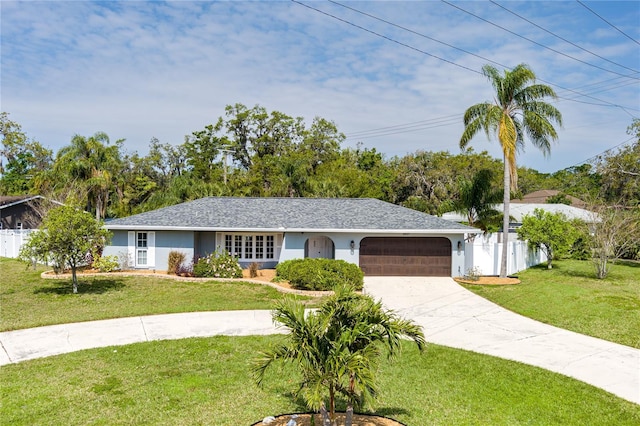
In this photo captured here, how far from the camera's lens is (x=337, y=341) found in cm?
519

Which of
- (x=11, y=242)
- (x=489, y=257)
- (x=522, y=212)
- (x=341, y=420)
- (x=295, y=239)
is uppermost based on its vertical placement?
(x=522, y=212)

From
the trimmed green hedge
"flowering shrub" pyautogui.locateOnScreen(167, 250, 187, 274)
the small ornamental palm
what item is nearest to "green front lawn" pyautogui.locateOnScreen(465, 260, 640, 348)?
the trimmed green hedge

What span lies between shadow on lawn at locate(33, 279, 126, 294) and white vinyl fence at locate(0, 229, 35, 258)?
9687mm

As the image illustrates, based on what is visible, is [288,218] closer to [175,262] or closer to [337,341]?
[175,262]

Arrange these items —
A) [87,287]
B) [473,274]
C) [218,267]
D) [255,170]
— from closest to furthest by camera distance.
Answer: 1. [87,287]
2. [218,267]
3. [473,274]
4. [255,170]

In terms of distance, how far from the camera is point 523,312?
550 inches

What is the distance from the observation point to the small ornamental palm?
4.92m

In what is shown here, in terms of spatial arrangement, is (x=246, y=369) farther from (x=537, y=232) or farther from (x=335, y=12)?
(x=537, y=232)

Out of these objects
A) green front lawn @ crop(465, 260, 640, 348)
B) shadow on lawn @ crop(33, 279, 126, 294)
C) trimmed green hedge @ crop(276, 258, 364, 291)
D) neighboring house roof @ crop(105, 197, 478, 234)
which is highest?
neighboring house roof @ crop(105, 197, 478, 234)

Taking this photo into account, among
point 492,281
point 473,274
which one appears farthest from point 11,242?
point 492,281

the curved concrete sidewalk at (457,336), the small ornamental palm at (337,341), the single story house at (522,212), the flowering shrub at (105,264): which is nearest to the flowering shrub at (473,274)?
the curved concrete sidewalk at (457,336)

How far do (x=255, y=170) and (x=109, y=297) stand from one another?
30.9 metres

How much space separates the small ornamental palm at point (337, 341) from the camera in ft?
16.1

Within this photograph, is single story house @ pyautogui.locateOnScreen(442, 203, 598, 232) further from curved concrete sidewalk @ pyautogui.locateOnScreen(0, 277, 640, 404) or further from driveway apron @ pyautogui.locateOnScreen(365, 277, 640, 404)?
curved concrete sidewalk @ pyautogui.locateOnScreen(0, 277, 640, 404)
